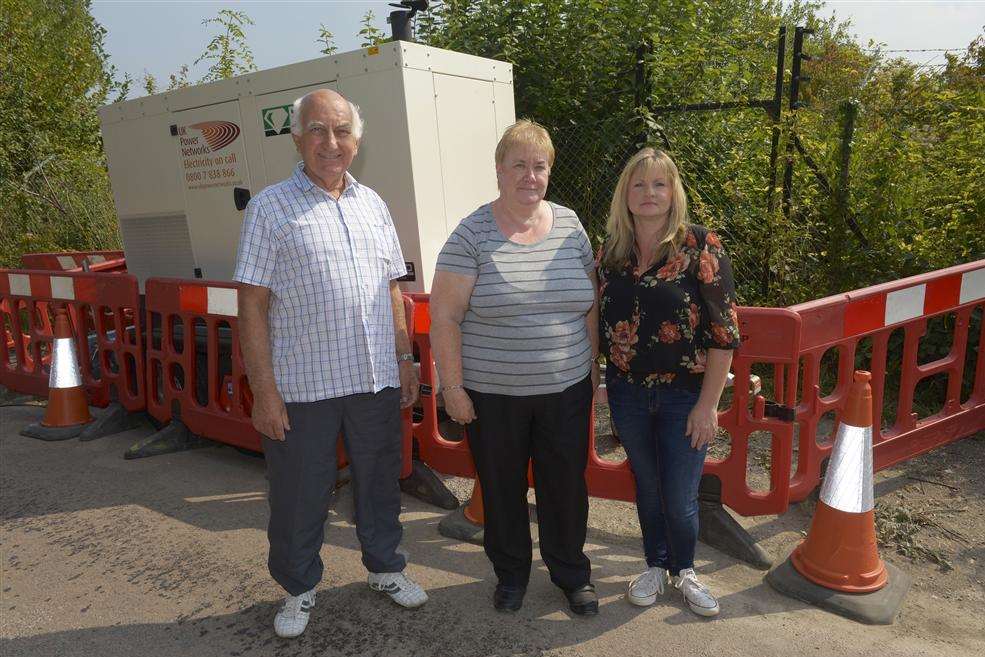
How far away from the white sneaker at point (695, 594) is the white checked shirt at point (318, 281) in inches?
57.6

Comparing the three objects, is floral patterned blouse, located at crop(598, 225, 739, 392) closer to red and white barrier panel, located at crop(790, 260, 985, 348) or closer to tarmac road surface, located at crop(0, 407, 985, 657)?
red and white barrier panel, located at crop(790, 260, 985, 348)

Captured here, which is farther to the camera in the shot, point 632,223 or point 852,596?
point 852,596

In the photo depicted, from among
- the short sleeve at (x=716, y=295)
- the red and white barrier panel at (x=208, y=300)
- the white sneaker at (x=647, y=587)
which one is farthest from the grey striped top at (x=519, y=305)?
the red and white barrier panel at (x=208, y=300)

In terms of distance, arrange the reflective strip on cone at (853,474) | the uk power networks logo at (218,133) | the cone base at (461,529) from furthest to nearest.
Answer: the uk power networks logo at (218,133), the cone base at (461,529), the reflective strip on cone at (853,474)

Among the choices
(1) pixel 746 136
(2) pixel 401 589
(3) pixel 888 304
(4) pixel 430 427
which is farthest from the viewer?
(1) pixel 746 136

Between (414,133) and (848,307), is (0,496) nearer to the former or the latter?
(414,133)

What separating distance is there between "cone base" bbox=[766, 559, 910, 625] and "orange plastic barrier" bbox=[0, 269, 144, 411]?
4407 millimetres

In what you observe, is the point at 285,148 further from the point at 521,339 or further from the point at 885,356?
the point at 885,356

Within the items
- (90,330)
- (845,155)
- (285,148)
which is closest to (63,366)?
(90,330)

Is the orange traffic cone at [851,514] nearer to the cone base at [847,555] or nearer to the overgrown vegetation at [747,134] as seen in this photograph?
the cone base at [847,555]

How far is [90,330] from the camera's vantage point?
21.1 ft

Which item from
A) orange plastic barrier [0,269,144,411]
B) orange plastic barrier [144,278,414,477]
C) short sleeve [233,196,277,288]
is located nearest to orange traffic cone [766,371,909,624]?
short sleeve [233,196,277,288]

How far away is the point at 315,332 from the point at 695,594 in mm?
1827

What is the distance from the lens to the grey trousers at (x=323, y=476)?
107 inches
